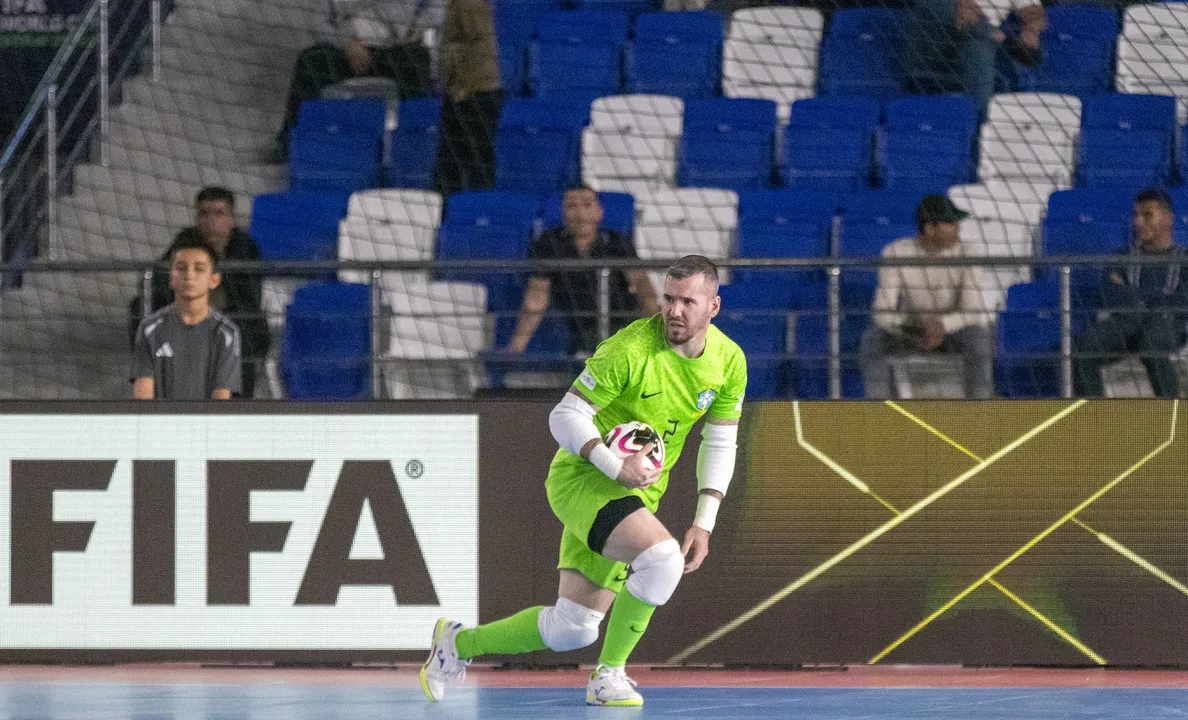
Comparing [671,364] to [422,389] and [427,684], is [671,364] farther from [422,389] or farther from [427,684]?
[422,389]

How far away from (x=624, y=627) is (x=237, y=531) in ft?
7.66

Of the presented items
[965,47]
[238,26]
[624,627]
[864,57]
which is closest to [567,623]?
[624,627]

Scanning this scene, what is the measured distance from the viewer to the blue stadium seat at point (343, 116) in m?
11.3

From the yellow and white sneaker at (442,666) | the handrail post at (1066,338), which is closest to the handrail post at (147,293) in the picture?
the yellow and white sneaker at (442,666)

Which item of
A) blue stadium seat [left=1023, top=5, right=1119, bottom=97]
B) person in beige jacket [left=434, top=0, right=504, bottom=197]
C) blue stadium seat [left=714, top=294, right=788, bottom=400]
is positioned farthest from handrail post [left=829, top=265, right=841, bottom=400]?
blue stadium seat [left=1023, top=5, right=1119, bottom=97]

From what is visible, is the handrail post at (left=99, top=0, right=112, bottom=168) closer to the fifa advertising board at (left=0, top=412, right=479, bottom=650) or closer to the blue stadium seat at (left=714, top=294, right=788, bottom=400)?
the fifa advertising board at (left=0, top=412, right=479, bottom=650)

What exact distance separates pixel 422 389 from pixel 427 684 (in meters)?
2.88

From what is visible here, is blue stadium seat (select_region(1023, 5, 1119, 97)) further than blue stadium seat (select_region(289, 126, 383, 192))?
Yes

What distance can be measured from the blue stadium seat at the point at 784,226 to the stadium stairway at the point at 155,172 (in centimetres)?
345

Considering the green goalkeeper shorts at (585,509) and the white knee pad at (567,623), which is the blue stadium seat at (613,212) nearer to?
the green goalkeeper shorts at (585,509)

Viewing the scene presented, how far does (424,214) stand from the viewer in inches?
409

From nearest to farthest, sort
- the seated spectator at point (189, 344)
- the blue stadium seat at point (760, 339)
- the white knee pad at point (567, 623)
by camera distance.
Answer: the white knee pad at point (567, 623) → the seated spectator at point (189, 344) → the blue stadium seat at point (760, 339)

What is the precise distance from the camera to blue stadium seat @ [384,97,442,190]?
11.2 meters

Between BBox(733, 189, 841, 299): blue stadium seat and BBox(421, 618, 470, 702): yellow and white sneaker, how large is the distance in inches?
148
